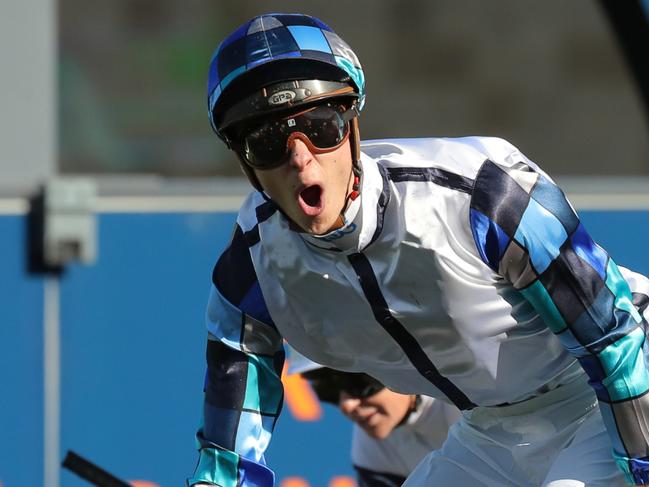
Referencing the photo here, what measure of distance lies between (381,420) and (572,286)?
201 centimetres

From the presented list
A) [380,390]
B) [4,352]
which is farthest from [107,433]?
[380,390]

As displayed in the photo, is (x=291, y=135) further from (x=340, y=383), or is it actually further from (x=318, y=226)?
(x=340, y=383)

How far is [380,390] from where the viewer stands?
4.69 m

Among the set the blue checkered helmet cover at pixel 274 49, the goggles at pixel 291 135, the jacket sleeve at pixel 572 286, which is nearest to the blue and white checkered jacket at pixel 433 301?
the jacket sleeve at pixel 572 286

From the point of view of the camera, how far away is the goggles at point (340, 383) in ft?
15.4

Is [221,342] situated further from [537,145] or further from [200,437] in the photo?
[537,145]

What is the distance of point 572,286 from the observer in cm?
286

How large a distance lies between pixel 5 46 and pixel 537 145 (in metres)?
2.62

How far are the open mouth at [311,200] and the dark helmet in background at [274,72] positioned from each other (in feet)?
0.57

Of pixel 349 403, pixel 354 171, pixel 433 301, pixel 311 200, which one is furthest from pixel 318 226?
pixel 349 403

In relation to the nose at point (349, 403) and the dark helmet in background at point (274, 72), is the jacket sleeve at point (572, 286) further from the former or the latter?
the nose at point (349, 403)

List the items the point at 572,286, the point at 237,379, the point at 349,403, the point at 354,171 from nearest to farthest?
1. the point at 572,286
2. the point at 354,171
3. the point at 237,379
4. the point at 349,403

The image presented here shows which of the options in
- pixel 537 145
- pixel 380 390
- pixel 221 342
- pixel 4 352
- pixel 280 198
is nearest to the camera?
pixel 280 198

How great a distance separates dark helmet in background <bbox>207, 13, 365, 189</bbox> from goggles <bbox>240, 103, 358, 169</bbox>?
23 millimetres
